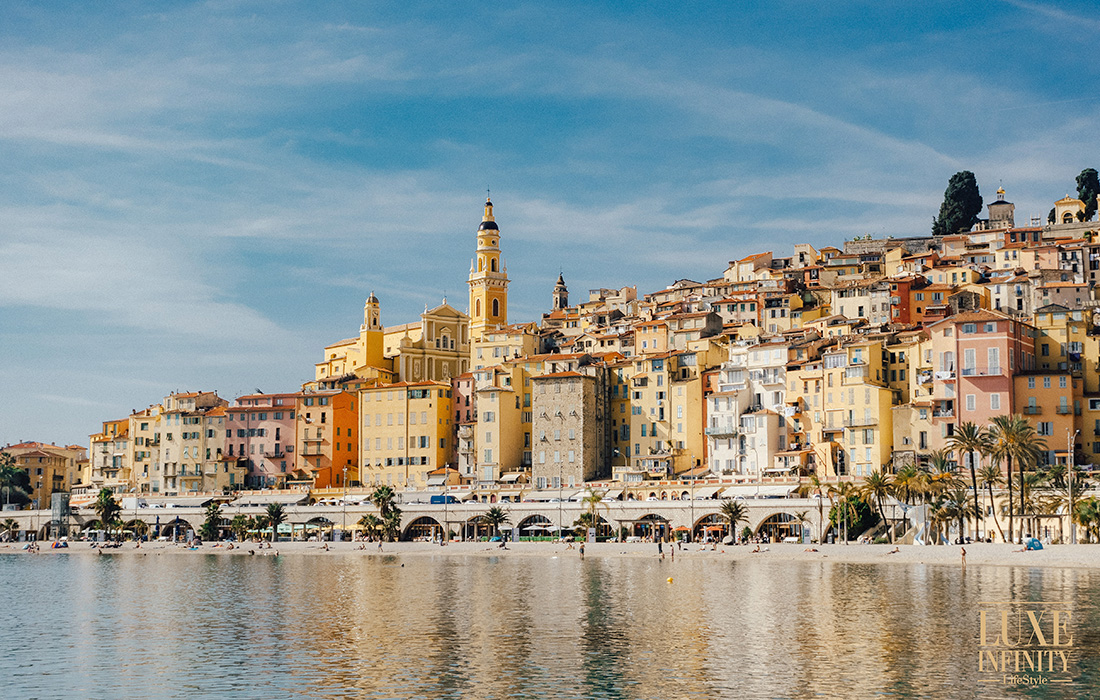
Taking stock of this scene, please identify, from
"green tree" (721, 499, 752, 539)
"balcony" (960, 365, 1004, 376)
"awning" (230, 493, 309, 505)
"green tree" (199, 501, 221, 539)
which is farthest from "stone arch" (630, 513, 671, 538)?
"green tree" (199, 501, 221, 539)

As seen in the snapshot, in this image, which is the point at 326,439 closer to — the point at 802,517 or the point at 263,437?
the point at 263,437

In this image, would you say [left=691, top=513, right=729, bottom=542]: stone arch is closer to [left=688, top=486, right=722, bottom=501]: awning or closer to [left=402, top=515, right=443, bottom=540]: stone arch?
[left=688, top=486, right=722, bottom=501]: awning

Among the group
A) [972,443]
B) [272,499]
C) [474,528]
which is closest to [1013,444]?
[972,443]

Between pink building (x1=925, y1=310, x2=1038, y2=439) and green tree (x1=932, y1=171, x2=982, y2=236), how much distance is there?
6335cm

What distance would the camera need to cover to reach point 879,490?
3278 inches

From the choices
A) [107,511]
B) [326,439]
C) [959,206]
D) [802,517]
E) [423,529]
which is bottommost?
[423,529]

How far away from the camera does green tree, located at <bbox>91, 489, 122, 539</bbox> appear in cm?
12144

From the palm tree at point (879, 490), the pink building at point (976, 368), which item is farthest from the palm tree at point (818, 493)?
the pink building at point (976, 368)

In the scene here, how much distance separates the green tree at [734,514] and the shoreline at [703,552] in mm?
2912

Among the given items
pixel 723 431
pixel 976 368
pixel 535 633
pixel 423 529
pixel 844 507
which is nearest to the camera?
pixel 535 633

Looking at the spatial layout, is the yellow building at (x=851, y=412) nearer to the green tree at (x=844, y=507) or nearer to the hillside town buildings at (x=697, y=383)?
the hillside town buildings at (x=697, y=383)

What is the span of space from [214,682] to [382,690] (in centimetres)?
590

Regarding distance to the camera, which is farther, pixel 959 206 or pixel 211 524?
pixel 959 206

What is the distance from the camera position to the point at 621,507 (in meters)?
96.6
